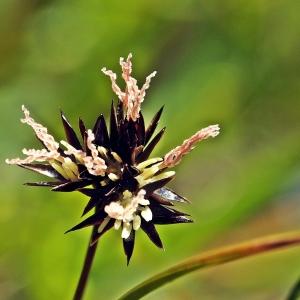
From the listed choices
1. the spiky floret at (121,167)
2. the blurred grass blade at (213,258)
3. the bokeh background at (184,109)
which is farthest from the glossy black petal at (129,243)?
the bokeh background at (184,109)

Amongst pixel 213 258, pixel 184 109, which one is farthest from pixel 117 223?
pixel 184 109

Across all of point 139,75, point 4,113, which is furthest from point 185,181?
point 4,113

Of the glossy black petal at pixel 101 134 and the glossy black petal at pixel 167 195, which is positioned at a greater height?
the glossy black petal at pixel 101 134

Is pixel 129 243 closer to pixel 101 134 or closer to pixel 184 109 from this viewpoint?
pixel 101 134

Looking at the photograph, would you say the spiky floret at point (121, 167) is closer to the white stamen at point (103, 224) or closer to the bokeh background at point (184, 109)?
the white stamen at point (103, 224)

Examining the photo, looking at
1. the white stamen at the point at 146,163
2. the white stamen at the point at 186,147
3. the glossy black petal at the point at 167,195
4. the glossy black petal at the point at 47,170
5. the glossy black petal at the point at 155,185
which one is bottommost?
the glossy black petal at the point at 167,195

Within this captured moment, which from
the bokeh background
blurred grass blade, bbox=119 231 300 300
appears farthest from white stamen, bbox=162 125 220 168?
the bokeh background
